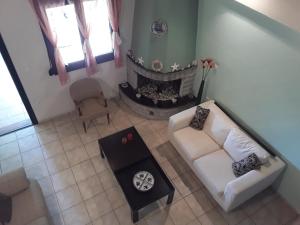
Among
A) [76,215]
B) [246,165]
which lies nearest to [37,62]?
[76,215]

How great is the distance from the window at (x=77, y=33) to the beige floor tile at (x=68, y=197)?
83.9 inches

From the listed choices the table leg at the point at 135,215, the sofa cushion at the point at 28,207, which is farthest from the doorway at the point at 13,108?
the table leg at the point at 135,215

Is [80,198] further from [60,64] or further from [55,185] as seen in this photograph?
[60,64]

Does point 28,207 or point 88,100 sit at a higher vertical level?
point 88,100

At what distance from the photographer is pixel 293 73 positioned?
3.56 meters

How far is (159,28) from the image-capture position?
4.73 meters

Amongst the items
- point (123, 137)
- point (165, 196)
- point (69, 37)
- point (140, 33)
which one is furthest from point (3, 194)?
point (140, 33)

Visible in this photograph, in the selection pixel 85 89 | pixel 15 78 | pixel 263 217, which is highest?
pixel 15 78

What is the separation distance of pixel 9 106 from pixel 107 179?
2.99m

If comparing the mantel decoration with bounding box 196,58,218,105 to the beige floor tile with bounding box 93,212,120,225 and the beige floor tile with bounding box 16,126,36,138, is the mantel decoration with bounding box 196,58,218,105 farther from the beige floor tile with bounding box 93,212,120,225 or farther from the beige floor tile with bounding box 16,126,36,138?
the beige floor tile with bounding box 16,126,36,138

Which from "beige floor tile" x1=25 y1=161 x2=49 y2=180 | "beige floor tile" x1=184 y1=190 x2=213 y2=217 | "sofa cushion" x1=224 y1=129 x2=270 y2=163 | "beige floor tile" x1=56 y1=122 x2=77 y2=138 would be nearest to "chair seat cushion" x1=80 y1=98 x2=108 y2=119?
"beige floor tile" x1=56 y1=122 x2=77 y2=138

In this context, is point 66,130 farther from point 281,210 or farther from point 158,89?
point 281,210

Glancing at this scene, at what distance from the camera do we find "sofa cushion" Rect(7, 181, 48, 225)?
377cm

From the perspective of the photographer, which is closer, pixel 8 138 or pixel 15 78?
pixel 15 78
